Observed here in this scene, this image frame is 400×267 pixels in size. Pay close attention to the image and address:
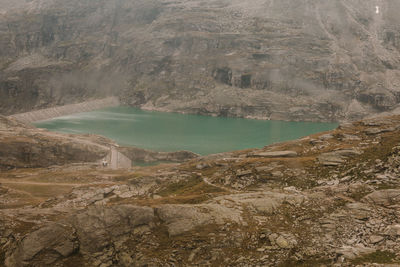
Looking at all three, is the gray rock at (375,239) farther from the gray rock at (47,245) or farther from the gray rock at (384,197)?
the gray rock at (47,245)

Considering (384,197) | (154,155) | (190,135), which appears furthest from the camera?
(190,135)

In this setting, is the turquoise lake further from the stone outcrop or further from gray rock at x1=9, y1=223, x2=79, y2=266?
gray rock at x1=9, y1=223, x2=79, y2=266

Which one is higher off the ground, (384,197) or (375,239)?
(384,197)

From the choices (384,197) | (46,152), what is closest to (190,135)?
(46,152)

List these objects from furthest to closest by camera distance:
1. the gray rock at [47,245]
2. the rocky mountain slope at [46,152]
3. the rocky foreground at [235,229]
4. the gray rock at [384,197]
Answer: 1. the rocky mountain slope at [46,152]
2. the gray rock at [384,197]
3. the gray rock at [47,245]
4. the rocky foreground at [235,229]

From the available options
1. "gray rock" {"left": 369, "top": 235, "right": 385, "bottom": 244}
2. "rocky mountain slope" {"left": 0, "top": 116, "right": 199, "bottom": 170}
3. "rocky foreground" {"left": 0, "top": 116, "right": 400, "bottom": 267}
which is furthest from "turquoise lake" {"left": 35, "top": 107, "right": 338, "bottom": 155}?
"gray rock" {"left": 369, "top": 235, "right": 385, "bottom": 244}

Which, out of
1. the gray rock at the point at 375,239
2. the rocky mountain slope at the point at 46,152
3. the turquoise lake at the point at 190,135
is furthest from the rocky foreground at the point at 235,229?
the turquoise lake at the point at 190,135

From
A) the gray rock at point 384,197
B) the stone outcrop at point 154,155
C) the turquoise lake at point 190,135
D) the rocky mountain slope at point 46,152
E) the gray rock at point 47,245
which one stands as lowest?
the turquoise lake at point 190,135

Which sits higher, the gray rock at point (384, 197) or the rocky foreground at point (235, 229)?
the gray rock at point (384, 197)

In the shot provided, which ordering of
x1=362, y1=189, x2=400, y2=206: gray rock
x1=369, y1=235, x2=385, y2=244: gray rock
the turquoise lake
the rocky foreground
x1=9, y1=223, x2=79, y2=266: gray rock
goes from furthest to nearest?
1. the turquoise lake
2. x1=362, y1=189, x2=400, y2=206: gray rock
3. x1=9, y1=223, x2=79, y2=266: gray rock
4. the rocky foreground
5. x1=369, y1=235, x2=385, y2=244: gray rock

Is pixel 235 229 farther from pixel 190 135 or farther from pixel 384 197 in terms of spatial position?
pixel 190 135

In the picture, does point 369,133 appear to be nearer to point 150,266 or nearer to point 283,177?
point 283,177
